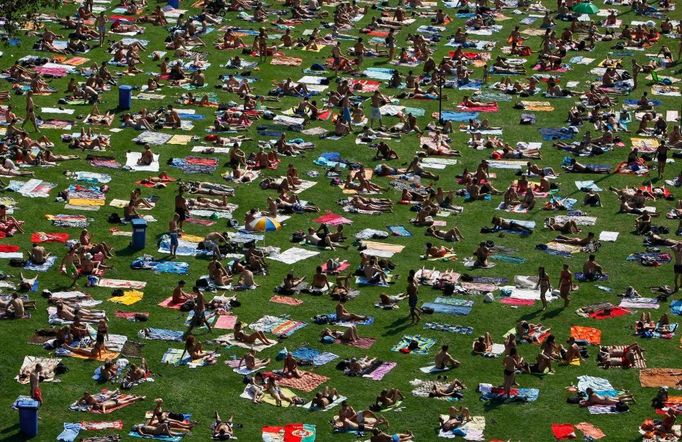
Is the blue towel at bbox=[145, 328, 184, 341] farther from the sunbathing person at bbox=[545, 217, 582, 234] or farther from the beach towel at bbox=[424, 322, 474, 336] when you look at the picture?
the sunbathing person at bbox=[545, 217, 582, 234]

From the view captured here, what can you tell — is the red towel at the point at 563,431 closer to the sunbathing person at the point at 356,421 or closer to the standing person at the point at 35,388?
the sunbathing person at the point at 356,421

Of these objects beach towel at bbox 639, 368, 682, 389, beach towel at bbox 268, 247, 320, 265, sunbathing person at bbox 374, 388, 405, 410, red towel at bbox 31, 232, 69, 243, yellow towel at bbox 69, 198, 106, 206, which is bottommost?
yellow towel at bbox 69, 198, 106, 206

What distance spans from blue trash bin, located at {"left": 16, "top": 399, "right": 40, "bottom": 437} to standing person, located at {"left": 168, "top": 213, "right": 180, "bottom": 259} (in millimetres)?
14774

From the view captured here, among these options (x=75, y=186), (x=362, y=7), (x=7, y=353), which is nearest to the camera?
(x=7, y=353)

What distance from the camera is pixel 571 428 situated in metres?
54.6

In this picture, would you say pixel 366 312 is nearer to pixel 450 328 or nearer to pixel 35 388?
pixel 450 328

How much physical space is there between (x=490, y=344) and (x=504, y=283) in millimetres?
6231

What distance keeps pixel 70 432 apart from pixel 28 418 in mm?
1406

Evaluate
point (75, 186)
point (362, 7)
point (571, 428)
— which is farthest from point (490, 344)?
point (362, 7)

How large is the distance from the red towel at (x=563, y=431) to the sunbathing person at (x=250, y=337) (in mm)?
11227

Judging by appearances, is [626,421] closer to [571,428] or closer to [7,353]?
[571,428]

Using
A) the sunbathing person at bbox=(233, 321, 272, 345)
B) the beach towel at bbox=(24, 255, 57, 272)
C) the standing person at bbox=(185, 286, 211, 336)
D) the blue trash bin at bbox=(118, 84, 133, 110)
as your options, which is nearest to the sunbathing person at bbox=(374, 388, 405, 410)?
the sunbathing person at bbox=(233, 321, 272, 345)

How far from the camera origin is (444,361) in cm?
5853

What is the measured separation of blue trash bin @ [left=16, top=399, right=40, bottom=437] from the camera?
52719mm
